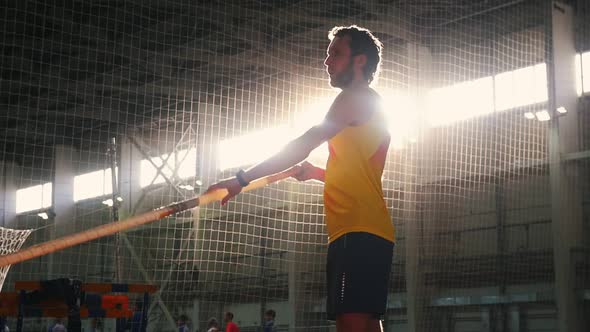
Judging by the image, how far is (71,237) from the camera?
307 cm

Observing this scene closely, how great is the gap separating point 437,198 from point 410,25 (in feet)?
9.22

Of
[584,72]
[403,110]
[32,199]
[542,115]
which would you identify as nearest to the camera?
[403,110]

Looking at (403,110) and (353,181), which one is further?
(403,110)

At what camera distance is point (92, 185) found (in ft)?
66.5

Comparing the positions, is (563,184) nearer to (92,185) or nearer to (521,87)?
A: (521,87)

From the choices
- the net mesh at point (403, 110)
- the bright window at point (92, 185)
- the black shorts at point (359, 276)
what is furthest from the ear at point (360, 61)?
the bright window at point (92, 185)

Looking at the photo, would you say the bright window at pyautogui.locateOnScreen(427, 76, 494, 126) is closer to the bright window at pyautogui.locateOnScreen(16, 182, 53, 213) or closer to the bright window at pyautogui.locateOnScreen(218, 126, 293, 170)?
the bright window at pyautogui.locateOnScreen(218, 126, 293, 170)

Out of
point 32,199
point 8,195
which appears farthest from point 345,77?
point 8,195

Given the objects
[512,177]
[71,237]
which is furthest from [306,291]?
[71,237]

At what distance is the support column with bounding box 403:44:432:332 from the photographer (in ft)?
38.1

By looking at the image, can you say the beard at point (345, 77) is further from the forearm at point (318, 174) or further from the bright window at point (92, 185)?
the bright window at point (92, 185)

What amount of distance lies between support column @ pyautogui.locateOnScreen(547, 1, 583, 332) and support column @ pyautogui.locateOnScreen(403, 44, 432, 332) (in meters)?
2.20

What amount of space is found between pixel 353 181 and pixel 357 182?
0.01 metres

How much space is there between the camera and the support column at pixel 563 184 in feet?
43.8
